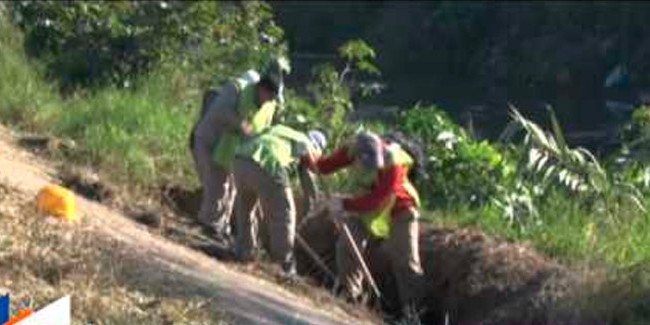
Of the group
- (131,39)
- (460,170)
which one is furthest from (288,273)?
(131,39)

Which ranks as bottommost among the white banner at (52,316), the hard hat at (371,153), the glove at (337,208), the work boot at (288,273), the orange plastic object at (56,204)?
the work boot at (288,273)

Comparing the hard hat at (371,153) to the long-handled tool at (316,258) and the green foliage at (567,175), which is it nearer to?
the long-handled tool at (316,258)

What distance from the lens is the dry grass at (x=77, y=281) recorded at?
8.50m

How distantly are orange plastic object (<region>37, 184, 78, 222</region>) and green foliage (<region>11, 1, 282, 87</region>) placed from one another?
17.8 ft

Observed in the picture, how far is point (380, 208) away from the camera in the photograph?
11594 mm

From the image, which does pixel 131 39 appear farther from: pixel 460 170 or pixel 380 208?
pixel 380 208

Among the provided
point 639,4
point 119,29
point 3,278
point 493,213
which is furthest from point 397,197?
point 639,4

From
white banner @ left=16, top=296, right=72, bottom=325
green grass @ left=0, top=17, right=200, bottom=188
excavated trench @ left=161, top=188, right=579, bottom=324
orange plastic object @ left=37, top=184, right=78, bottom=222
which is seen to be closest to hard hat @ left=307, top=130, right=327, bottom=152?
excavated trench @ left=161, top=188, right=579, bottom=324

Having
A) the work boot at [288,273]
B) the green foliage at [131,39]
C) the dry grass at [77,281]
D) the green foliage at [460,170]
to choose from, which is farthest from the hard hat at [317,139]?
the green foliage at [131,39]

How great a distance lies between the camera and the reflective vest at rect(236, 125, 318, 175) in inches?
465

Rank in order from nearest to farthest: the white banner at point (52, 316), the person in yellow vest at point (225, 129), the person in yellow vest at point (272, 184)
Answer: the white banner at point (52, 316) < the person in yellow vest at point (272, 184) < the person in yellow vest at point (225, 129)

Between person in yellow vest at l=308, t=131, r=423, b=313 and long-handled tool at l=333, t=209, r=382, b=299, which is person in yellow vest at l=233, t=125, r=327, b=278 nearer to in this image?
person in yellow vest at l=308, t=131, r=423, b=313

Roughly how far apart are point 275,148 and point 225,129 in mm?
721

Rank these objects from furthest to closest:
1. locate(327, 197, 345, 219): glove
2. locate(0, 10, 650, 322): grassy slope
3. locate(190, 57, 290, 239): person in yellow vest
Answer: locate(190, 57, 290, 239): person in yellow vest → locate(0, 10, 650, 322): grassy slope → locate(327, 197, 345, 219): glove
